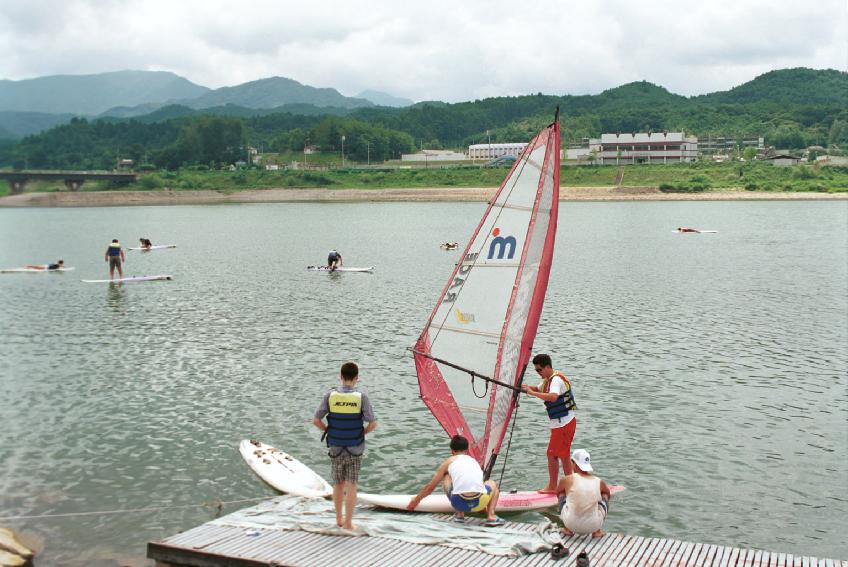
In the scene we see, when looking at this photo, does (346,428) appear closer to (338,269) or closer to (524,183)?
(524,183)

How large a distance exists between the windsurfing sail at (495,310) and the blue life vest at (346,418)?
3240 mm

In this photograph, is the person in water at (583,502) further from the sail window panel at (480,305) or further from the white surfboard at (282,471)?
the white surfboard at (282,471)

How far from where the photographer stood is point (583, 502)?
39.9 feet

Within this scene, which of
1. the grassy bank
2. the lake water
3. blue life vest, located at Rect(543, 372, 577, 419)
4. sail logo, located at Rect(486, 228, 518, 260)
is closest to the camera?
blue life vest, located at Rect(543, 372, 577, 419)

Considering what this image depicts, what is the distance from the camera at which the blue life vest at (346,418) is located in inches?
474

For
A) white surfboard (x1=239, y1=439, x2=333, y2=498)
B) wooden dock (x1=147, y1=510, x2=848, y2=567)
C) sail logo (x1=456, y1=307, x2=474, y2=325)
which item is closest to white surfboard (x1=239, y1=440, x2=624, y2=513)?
white surfboard (x1=239, y1=439, x2=333, y2=498)

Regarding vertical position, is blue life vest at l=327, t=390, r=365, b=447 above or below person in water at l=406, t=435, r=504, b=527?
above

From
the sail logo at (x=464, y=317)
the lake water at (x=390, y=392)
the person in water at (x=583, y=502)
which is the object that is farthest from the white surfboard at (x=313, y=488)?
the sail logo at (x=464, y=317)

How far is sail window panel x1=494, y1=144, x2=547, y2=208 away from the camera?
14430 mm

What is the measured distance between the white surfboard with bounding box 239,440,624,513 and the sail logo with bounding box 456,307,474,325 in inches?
121

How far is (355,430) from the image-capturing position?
1216 centimetres

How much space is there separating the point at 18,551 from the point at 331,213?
125953 mm

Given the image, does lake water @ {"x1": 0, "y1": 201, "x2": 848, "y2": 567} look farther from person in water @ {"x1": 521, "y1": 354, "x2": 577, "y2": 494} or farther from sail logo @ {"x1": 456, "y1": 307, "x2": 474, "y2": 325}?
sail logo @ {"x1": 456, "y1": 307, "x2": 474, "y2": 325}

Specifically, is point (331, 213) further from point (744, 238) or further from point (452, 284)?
point (452, 284)
